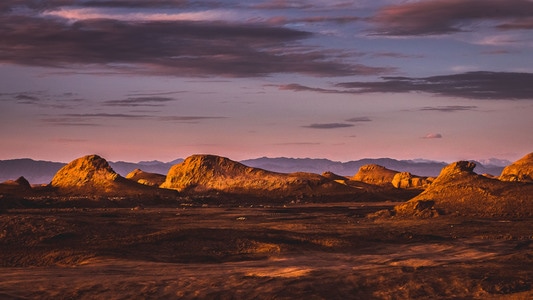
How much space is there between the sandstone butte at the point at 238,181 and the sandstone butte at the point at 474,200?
134 feet

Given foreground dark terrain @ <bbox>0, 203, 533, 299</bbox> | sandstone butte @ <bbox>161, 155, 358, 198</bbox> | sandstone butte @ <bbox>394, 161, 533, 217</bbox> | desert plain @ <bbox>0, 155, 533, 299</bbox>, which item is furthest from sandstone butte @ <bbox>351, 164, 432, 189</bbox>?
foreground dark terrain @ <bbox>0, 203, 533, 299</bbox>

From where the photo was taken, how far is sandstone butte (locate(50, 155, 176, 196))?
91625 mm

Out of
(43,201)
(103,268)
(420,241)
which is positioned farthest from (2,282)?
(43,201)

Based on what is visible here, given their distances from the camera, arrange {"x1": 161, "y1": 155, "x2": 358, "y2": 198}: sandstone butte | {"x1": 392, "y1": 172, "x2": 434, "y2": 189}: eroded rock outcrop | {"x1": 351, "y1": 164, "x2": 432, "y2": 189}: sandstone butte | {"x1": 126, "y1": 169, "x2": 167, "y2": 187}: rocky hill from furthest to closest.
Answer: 1. {"x1": 126, "y1": 169, "x2": 167, "y2": 187}: rocky hill
2. {"x1": 351, "y1": 164, "x2": 432, "y2": 189}: sandstone butte
3. {"x1": 392, "y1": 172, "x2": 434, "y2": 189}: eroded rock outcrop
4. {"x1": 161, "y1": 155, "x2": 358, "y2": 198}: sandstone butte

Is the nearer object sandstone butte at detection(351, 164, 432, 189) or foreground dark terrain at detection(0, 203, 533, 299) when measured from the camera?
foreground dark terrain at detection(0, 203, 533, 299)

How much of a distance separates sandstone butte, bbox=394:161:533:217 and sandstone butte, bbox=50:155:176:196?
42492mm

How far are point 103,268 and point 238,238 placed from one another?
9.93 metres

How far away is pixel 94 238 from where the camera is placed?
34.4m

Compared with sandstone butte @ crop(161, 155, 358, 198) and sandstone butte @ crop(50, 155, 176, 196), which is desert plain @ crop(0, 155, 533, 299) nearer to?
sandstone butte @ crop(50, 155, 176, 196)

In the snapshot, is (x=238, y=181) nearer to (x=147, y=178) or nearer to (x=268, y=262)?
(x=147, y=178)

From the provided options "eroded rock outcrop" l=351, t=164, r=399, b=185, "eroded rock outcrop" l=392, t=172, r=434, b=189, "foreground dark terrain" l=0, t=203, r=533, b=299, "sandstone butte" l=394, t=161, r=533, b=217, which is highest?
"eroded rock outcrop" l=351, t=164, r=399, b=185

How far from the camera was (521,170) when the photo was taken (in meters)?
90.1

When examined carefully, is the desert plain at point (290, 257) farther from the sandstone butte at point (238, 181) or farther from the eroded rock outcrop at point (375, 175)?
the eroded rock outcrop at point (375, 175)

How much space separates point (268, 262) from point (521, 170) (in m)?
70.2
